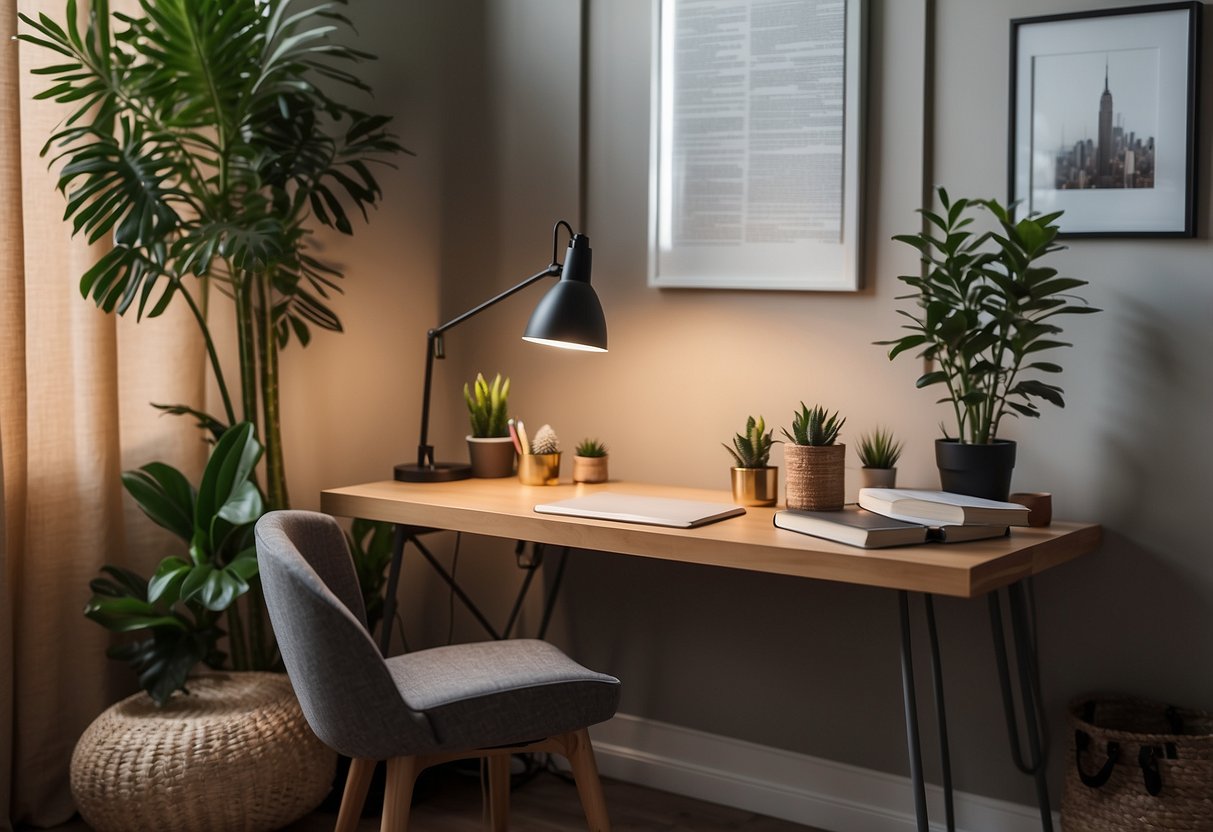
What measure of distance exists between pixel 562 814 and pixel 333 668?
1.11 meters

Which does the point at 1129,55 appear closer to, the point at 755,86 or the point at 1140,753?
the point at 755,86

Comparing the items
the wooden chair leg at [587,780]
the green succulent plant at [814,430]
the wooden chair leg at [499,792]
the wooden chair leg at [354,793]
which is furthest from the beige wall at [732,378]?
the wooden chair leg at [354,793]

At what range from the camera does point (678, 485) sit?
2.80 metres

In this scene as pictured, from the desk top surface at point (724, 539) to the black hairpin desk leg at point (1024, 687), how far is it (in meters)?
0.17

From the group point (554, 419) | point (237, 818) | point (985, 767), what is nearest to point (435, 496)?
point (554, 419)

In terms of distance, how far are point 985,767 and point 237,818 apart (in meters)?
1.53

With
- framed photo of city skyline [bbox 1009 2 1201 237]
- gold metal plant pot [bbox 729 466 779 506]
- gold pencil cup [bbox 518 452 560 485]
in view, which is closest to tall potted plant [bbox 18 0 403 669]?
gold pencil cup [bbox 518 452 560 485]

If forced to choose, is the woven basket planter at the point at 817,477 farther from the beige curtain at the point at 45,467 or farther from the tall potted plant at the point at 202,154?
the beige curtain at the point at 45,467

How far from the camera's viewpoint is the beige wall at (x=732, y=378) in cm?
227

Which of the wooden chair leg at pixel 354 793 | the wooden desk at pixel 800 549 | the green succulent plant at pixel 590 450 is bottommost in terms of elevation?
the wooden chair leg at pixel 354 793

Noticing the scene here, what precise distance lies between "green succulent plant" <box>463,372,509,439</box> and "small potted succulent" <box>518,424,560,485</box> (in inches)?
5.7

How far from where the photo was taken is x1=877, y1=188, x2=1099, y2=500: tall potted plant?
214cm

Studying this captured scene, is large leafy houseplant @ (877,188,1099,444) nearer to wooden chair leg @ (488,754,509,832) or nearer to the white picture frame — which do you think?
the white picture frame

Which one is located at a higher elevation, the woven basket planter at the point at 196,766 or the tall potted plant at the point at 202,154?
the tall potted plant at the point at 202,154
